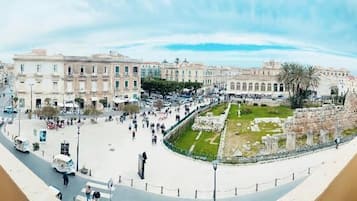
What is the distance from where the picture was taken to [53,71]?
10.4 m

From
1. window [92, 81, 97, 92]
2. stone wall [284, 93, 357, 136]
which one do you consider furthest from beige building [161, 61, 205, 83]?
A: stone wall [284, 93, 357, 136]

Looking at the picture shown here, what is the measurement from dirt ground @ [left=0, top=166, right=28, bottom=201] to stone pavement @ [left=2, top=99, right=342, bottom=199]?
9.17 ft

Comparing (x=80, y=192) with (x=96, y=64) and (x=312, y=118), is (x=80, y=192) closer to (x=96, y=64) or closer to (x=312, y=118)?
(x=312, y=118)

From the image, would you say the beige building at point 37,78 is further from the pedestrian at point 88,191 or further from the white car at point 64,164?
the pedestrian at point 88,191

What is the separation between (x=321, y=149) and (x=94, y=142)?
3233 millimetres

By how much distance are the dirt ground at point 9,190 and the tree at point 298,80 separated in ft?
36.8

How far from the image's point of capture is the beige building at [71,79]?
10.1m

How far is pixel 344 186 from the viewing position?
0.63 m

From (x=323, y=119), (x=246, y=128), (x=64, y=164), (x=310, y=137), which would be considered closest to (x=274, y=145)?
(x=310, y=137)

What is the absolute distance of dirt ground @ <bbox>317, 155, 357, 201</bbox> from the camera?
59 centimetres

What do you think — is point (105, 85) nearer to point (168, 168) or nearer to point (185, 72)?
point (168, 168)

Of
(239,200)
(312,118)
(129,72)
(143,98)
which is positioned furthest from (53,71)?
(239,200)

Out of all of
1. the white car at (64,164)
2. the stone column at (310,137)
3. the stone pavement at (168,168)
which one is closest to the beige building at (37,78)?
the stone pavement at (168,168)

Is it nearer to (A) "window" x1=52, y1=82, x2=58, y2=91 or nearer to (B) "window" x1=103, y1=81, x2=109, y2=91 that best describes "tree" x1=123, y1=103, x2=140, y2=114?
(B) "window" x1=103, y1=81, x2=109, y2=91
